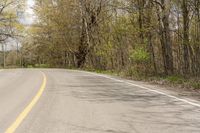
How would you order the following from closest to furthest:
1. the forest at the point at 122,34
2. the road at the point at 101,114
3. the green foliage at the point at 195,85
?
the road at the point at 101,114
the green foliage at the point at 195,85
the forest at the point at 122,34

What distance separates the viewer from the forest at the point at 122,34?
1072 inches

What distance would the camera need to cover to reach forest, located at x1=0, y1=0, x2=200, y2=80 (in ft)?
89.4

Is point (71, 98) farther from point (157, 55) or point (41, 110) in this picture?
point (157, 55)

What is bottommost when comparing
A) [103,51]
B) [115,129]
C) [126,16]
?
[115,129]

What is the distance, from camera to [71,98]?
12891 mm

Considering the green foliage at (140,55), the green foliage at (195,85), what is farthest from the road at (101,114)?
the green foliage at (140,55)

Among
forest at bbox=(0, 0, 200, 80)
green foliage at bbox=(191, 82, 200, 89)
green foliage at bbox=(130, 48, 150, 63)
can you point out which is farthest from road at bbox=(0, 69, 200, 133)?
green foliage at bbox=(130, 48, 150, 63)

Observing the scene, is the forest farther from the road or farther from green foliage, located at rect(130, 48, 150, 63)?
the road

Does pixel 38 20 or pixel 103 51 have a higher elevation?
pixel 38 20

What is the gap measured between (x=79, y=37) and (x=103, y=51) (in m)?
13.5

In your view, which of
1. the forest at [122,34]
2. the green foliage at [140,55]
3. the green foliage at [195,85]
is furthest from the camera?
the forest at [122,34]

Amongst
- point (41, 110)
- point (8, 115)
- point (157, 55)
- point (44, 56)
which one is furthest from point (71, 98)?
point (44, 56)

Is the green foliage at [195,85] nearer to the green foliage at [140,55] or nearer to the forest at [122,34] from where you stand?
the forest at [122,34]

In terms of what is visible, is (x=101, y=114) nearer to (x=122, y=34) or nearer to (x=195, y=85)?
(x=195, y=85)
